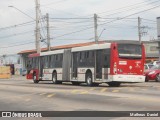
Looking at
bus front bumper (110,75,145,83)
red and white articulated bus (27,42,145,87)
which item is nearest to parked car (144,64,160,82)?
red and white articulated bus (27,42,145,87)

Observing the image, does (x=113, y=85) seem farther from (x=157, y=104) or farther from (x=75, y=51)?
(x=157, y=104)

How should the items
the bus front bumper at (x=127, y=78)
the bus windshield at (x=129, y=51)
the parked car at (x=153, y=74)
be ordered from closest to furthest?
the bus front bumper at (x=127, y=78) → the bus windshield at (x=129, y=51) → the parked car at (x=153, y=74)

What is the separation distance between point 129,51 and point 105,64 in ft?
5.65

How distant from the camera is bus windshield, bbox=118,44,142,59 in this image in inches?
1053

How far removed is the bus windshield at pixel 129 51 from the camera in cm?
2675

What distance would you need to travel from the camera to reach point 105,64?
2700cm

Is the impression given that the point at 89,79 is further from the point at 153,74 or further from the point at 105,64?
the point at 153,74

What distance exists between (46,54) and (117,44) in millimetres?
11590

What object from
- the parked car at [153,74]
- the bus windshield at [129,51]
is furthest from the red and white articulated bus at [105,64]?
the parked car at [153,74]

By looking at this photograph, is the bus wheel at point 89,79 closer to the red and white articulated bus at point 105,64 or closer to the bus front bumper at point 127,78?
the red and white articulated bus at point 105,64

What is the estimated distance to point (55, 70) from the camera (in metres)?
34.7

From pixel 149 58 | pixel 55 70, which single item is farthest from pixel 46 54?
pixel 149 58

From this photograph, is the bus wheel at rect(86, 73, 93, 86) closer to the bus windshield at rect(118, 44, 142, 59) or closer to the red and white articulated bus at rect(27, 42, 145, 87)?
the red and white articulated bus at rect(27, 42, 145, 87)

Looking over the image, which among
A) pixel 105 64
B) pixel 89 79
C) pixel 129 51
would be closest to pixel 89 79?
pixel 89 79
